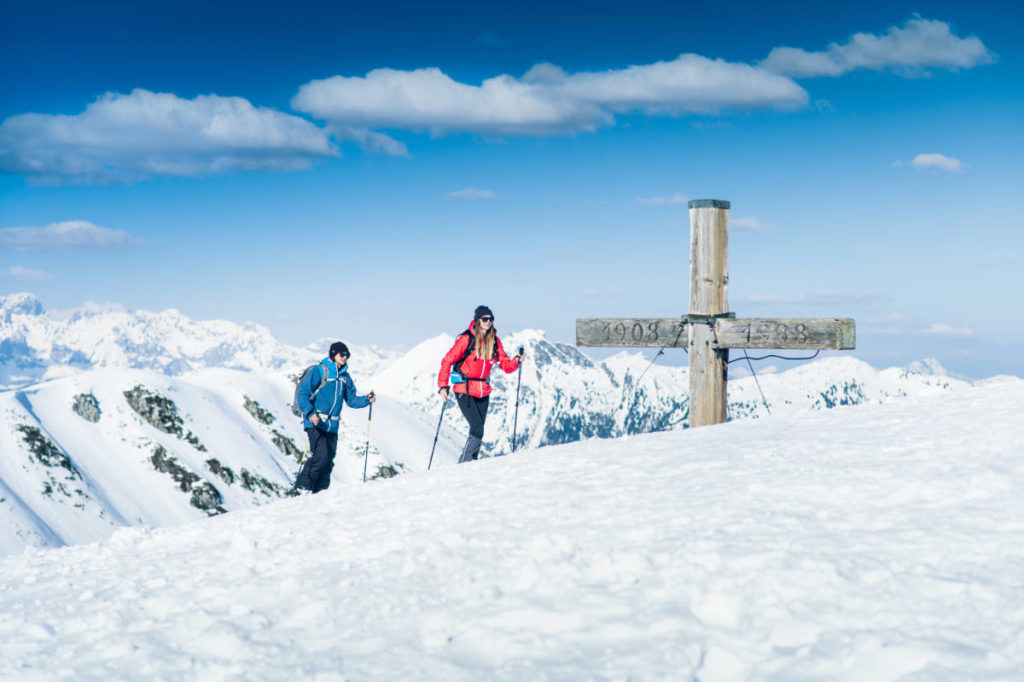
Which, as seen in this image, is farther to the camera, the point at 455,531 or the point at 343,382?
the point at 343,382

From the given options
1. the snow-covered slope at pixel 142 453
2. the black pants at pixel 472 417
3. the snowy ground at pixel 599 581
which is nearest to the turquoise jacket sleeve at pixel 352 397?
the black pants at pixel 472 417

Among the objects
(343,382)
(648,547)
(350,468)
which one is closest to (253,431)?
(350,468)

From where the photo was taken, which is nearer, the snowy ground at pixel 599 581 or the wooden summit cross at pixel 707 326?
the snowy ground at pixel 599 581

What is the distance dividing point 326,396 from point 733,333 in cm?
676

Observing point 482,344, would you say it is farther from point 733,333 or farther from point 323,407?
point 733,333

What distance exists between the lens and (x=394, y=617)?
5.55 m

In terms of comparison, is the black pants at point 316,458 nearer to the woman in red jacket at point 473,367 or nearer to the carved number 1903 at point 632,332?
the woman in red jacket at point 473,367

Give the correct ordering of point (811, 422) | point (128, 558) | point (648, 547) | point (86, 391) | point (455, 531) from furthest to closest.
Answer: point (86, 391), point (811, 422), point (128, 558), point (455, 531), point (648, 547)

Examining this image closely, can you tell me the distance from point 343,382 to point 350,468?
4827 inches

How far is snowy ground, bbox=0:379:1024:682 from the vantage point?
4.74 m

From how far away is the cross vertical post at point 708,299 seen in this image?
13.5 m

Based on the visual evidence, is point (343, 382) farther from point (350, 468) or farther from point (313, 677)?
point (350, 468)

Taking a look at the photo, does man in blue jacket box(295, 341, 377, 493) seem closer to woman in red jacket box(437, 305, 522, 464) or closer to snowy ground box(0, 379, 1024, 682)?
woman in red jacket box(437, 305, 522, 464)

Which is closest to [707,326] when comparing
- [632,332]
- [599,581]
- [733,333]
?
[733,333]
